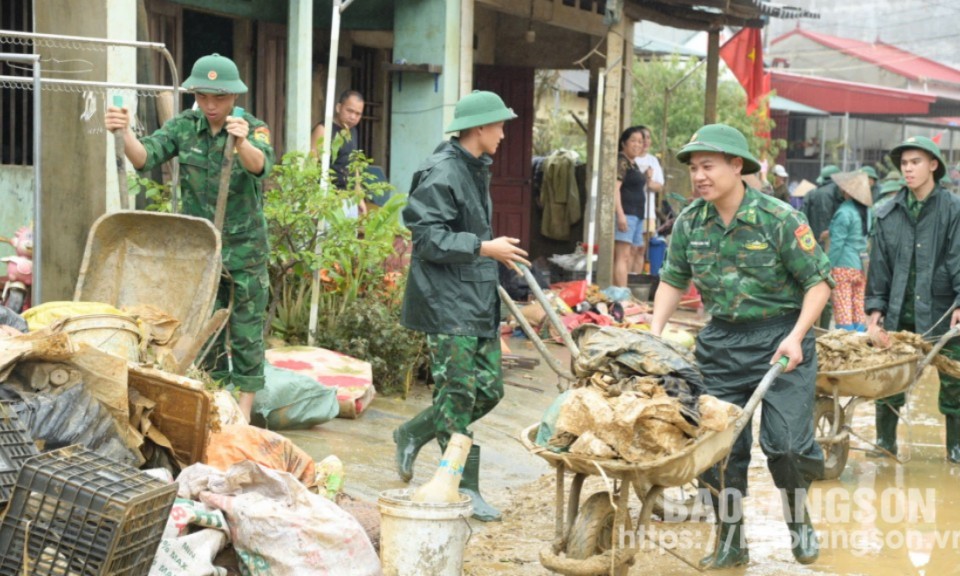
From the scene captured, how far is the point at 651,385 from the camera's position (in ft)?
16.4

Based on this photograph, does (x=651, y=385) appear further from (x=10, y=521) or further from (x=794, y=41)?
(x=794, y=41)

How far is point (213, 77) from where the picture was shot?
21.8 feet

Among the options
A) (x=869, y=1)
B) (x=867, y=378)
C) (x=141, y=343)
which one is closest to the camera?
(x=141, y=343)

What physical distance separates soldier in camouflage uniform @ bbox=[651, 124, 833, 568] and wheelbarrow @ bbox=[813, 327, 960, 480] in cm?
191

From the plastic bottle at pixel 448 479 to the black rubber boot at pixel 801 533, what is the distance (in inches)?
61.7

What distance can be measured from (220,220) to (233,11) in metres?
5.69

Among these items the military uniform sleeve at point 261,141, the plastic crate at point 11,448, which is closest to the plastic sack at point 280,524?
the plastic crate at point 11,448

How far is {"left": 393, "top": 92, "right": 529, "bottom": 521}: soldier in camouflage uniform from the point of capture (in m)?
6.36

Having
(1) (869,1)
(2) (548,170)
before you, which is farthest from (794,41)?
(2) (548,170)

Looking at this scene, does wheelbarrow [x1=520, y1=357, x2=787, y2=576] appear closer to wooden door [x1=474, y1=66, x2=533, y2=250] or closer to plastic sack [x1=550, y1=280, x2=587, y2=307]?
plastic sack [x1=550, y1=280, x2=587, y2=307]

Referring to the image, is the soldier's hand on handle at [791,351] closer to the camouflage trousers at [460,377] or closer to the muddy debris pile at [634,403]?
the muddy debris pile at [634,403]

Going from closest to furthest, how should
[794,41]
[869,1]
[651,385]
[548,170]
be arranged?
1. [651,385]
2. [548,170]
3. [794,41]
4. [869,1]

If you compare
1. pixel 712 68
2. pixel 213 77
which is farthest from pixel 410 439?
pixel 712 68

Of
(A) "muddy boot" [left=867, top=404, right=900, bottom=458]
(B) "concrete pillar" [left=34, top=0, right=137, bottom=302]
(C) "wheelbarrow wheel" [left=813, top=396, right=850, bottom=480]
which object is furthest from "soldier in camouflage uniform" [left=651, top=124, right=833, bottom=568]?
(B) "concrete pillar" [left=34, top=0, right=137, bottom=302]
